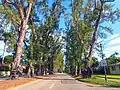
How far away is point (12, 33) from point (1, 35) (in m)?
2.05

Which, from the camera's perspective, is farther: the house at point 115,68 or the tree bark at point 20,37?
the house at point 115,68

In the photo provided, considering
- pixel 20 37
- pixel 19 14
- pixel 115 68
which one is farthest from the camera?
pixel 115 68

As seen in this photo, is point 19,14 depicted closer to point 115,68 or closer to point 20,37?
point 20,37

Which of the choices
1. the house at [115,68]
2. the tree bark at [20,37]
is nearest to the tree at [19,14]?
the tree bark at [20,37]

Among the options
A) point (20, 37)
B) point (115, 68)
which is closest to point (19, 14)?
point (20, 37)

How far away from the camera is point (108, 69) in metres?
98.1

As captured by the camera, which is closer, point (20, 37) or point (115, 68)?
point (20, 37)

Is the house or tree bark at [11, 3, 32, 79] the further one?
the house

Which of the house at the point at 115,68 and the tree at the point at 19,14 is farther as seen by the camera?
the house at the point at 115,68

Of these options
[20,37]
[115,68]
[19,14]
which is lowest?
[20,37]

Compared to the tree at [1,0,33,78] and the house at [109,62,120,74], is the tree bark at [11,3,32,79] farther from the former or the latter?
the house at [109,62,120,74]

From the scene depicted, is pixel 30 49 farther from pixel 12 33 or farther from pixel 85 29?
pixel 85 29

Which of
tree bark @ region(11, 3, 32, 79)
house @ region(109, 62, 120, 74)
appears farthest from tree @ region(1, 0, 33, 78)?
house @ region(109, 62, 120, 74)

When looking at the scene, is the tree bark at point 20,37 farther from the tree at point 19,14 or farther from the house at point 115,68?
the house at point 115,68
